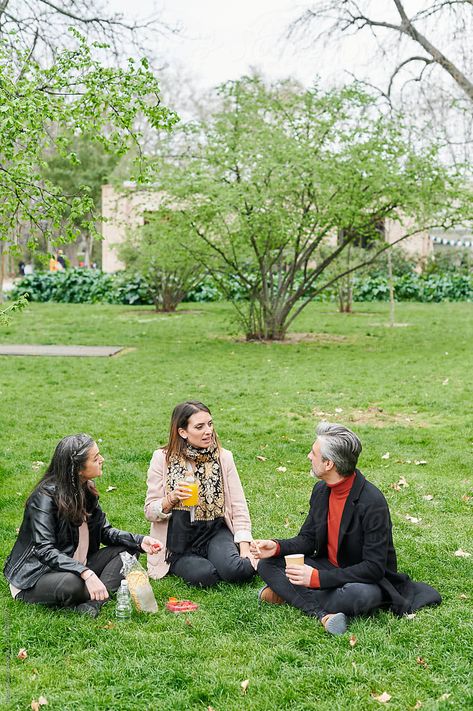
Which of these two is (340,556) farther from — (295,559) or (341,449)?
(341,449)

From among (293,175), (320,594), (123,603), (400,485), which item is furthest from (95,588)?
(293,175)

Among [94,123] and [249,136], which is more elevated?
[249,136]

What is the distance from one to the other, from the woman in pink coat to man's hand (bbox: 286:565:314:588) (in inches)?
21.7

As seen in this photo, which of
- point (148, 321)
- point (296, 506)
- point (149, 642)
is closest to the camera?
point (149, 642)

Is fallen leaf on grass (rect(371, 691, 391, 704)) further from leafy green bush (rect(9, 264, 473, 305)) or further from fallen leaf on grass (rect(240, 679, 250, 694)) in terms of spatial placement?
leafy green bush (rect(9, 264, 473, 305))

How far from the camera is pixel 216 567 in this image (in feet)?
14.6

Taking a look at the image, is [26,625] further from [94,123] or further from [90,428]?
[90,428]

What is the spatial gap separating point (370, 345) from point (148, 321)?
654 cm

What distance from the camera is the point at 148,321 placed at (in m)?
19.9

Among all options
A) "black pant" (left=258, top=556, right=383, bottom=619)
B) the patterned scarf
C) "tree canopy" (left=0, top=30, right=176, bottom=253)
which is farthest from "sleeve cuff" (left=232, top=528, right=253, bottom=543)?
"tree canopy" (left=0, top=30, right=176, bottom=253)

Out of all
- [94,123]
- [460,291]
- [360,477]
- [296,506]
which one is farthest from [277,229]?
[460,291]

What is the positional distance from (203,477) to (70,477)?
2.53 feet

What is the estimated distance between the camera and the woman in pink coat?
175 inches

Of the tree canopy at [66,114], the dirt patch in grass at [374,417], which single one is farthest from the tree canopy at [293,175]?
the tree canopy at [66,114]
